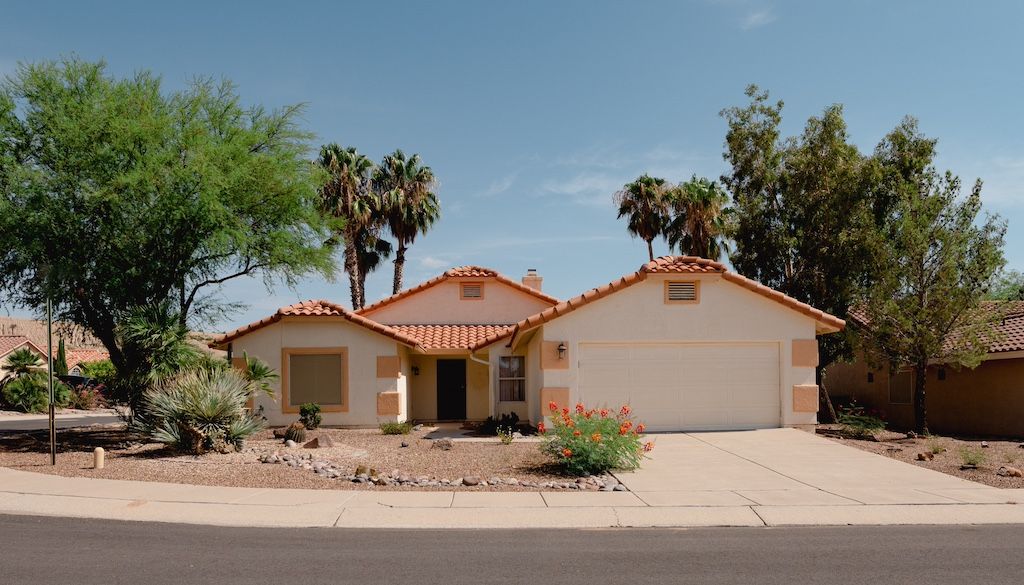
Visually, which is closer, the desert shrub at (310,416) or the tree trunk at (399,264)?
the desert shrub at (310,416)

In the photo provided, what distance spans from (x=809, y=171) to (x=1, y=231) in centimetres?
2133

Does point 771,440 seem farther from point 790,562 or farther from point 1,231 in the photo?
point 1,231

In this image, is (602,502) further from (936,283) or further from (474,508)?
(936,283)

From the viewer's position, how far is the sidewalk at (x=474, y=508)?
10000mm

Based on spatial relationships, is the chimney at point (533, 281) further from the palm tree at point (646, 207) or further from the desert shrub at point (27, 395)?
the desert shrub at point (27, 395)

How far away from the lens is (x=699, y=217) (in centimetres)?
3484

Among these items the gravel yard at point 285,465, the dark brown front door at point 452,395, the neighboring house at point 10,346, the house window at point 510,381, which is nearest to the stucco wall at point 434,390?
the dark brown front door at point 452,395

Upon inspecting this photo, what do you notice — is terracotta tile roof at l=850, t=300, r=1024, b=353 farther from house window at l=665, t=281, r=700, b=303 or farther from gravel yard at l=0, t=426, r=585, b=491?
gravel yard at l=0, t=426, r=585, b=491

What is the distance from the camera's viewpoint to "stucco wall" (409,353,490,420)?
25531 mm

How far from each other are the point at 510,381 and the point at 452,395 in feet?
8.36

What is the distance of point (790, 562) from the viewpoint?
26.2 feet

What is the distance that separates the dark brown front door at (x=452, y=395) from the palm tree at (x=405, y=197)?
14.0 m

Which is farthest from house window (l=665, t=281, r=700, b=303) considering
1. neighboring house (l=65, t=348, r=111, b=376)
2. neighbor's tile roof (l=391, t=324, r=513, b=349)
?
neighboring house (l=65, t=348, r=111, b=376)

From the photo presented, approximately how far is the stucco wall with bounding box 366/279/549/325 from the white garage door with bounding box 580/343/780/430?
774cm
